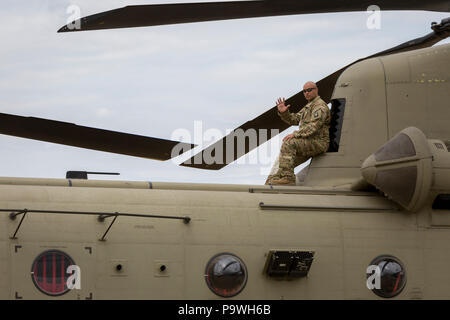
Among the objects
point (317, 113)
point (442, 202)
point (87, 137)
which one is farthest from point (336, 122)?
point (87, 137)

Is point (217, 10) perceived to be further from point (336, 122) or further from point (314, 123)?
point (336, 122)

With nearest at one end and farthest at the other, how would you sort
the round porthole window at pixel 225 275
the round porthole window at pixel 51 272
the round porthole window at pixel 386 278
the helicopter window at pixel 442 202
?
1. the round porthole window at pixel 51 272
2. the round porthole window at pixel 225 275
3. the round porthole window at pixel 386 278
4. the helicopter window at pixel 442 202

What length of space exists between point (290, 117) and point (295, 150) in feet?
1.52

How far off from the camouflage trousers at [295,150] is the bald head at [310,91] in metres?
0.65

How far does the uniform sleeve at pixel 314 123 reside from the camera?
10.3 meters

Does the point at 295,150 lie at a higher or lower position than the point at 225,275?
higher

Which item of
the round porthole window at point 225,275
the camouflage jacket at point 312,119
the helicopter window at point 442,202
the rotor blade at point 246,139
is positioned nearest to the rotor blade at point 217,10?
the rotor blade at point 246,139

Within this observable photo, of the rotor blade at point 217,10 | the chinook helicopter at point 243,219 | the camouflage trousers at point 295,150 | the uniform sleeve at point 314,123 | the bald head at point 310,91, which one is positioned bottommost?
the chinook helicopter at point 243,219

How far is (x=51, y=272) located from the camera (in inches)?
313

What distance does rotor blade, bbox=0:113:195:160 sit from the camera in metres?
9.03

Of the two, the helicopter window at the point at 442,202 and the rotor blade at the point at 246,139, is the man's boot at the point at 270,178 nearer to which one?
the rotor blade at the point at 246,139

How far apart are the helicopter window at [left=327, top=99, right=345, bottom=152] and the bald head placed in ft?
0.95

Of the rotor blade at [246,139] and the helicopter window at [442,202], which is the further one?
the rotor blade at [246,139]

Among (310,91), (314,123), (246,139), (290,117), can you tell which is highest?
(310,91)
